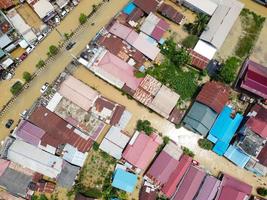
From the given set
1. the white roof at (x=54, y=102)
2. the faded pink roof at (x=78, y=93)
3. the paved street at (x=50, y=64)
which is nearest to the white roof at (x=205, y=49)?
the paved street at (x=50, y=64)

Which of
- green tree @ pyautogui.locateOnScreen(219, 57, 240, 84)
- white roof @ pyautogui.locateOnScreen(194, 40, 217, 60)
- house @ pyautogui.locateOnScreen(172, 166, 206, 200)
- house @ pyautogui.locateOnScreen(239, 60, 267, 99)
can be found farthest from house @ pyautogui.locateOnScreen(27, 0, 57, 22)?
house @ pyautogui.locateOnScreen(172, 166, 206, 200)

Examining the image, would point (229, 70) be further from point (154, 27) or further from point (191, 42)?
point (154, 27)

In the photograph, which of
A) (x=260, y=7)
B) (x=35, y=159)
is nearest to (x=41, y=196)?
(x=35, y=159)

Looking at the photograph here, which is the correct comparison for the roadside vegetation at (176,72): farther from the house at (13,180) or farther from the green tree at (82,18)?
the house at (13,180)

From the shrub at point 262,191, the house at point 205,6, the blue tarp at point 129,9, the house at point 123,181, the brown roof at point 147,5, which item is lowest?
the house at point 123,181

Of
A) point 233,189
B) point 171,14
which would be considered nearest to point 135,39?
point 171,14

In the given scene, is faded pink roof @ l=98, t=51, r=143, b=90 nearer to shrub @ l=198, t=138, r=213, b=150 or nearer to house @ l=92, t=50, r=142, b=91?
house @ l=92, t=50, r=142, b=91
